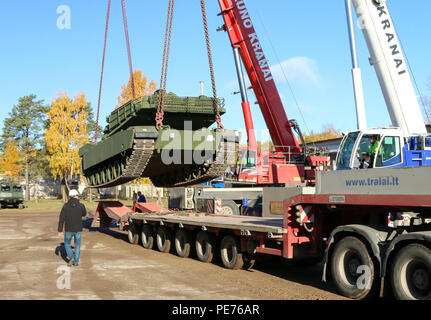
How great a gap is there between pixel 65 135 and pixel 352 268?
37132 millimetres

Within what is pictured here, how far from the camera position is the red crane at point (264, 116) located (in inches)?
698

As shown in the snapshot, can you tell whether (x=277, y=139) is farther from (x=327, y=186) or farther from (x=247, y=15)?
(x=327, y=186)

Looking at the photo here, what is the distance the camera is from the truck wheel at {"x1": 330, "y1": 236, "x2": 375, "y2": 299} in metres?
7.37

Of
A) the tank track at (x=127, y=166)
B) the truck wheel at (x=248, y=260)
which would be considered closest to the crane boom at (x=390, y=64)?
the truck wheel at (x=248, y=260)

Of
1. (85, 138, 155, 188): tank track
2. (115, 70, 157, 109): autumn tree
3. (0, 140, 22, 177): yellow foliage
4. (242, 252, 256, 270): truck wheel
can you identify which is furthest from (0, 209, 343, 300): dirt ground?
(0, 140, 22, 177): yellow foliage

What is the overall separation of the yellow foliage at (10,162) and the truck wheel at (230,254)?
4481 centimetres

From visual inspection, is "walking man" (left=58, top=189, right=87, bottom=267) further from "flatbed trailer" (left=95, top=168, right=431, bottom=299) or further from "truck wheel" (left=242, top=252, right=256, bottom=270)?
"truck wheel" (left=242, top=252, right=256, bottom=270)

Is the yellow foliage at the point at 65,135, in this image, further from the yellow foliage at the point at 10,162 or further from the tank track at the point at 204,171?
the tank track at the point at 204,171

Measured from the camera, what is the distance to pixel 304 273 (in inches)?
412

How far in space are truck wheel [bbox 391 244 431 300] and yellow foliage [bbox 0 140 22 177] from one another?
49563 mm

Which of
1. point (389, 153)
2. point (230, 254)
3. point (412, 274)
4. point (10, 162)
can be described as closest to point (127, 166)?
point (230, 254)

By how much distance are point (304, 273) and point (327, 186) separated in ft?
9.83

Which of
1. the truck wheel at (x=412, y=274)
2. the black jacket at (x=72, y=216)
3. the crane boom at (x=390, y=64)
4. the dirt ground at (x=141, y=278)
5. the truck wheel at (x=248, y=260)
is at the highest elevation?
the crane boom at (x=390, y=64)
